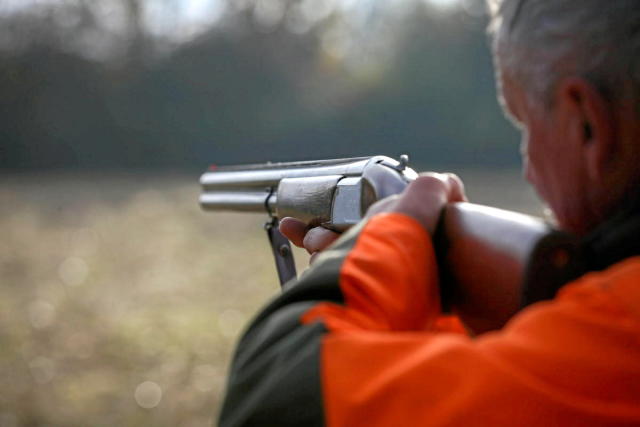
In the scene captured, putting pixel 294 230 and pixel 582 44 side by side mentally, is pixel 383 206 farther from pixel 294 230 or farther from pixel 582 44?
pixel 294 230

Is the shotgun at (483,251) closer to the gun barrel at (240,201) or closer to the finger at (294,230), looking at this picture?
the finger at (294,230)

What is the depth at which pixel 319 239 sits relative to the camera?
8.87ft

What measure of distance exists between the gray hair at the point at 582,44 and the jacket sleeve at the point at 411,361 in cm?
36

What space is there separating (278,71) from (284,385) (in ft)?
85.1

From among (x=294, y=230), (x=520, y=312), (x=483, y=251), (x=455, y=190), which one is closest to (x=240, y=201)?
(x=294, y=230)

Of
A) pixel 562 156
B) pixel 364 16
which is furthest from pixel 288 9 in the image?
pixel 562 156

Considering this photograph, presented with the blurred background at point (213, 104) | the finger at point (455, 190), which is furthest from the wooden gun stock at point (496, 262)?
the blurred background at point (213, 104)

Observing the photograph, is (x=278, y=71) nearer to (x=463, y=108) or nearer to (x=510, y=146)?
(x=463, y=108)

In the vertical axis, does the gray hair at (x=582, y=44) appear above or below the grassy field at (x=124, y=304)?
above

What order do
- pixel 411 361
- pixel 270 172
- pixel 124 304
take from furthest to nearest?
pixel 124 304 < pixel 270 172 < pixel 411 361

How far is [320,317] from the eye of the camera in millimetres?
1426

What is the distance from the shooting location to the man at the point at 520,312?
1242 mm

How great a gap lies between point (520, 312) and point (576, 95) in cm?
40

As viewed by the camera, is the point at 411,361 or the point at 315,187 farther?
the point at 315,187
